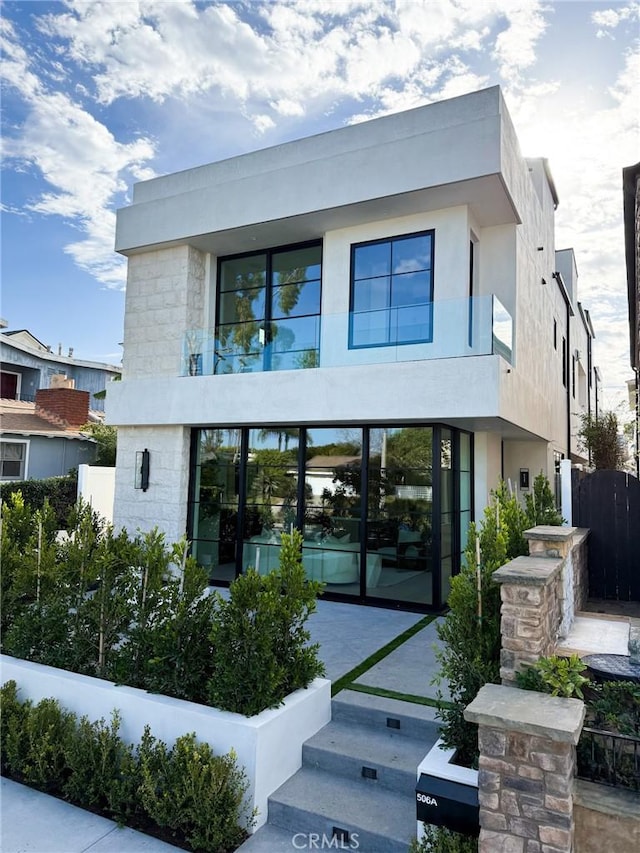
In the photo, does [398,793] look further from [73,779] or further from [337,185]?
[337,185]

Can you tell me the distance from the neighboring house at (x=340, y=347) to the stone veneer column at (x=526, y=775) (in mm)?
5350

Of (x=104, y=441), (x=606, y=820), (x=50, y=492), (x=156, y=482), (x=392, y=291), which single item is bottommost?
(x=606, y=820)

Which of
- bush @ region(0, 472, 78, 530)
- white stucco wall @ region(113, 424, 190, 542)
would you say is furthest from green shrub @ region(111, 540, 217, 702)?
bush @ region(0, 472, 78, 530)

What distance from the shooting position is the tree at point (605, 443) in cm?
1877

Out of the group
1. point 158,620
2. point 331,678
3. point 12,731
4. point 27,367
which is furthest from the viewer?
point 27,367

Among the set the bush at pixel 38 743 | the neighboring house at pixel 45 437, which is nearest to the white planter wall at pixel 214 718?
the bush at pixel 38 743

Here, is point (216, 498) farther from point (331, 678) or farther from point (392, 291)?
point (331, 678)

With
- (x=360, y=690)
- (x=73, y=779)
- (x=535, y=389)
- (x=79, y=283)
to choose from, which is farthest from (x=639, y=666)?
(x=79, y=283)

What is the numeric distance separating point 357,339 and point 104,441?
12663 millimetres

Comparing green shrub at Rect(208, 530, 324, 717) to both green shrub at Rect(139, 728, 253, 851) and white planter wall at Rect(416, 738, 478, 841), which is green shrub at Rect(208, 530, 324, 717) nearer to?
green shrub at Rect(139, 728, 253, 851)

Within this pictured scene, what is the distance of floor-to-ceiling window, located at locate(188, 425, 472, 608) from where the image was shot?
9.02 m

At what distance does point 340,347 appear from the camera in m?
9.35

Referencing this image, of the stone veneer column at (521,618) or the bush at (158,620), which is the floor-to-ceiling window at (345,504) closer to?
the bush at (158,620)

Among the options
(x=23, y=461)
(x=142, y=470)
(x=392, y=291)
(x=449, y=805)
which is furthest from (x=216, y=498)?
(x=23, y=461)
